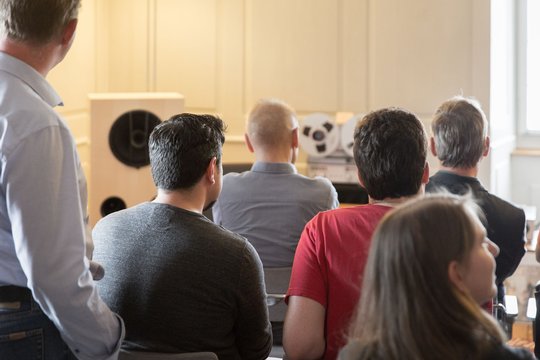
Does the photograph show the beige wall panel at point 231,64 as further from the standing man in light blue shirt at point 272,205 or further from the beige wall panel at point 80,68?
the standing man in light blue shirt at point 272,205

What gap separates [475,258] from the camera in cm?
136

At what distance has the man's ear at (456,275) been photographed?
132 cm

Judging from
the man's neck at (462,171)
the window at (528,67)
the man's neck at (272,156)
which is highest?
the window at (528,67)

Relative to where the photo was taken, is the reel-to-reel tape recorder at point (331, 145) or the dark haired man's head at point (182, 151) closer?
the dark haired man's head at point (182, 151)

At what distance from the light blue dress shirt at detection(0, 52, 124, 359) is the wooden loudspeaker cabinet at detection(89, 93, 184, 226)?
310 cm

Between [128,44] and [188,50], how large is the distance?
0.44m

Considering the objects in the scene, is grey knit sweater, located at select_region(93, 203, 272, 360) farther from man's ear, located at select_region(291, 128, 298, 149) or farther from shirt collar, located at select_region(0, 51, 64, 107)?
man's ear, located at select_region(291, 128, 298, 149)

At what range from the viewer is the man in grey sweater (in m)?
1.95

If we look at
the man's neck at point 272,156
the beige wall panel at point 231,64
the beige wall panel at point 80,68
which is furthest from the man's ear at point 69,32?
the beige wall panel at point 231,64

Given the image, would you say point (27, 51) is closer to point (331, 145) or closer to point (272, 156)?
point (272, 156)

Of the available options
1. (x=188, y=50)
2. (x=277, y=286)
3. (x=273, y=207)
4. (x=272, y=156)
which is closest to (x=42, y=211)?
(x=277, y=286)

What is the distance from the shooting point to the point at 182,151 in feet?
6.91

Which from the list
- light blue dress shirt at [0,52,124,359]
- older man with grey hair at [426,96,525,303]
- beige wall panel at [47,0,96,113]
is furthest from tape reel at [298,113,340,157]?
light blue dress shirt at [0,52,124,359]

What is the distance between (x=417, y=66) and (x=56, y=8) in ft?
12.4
